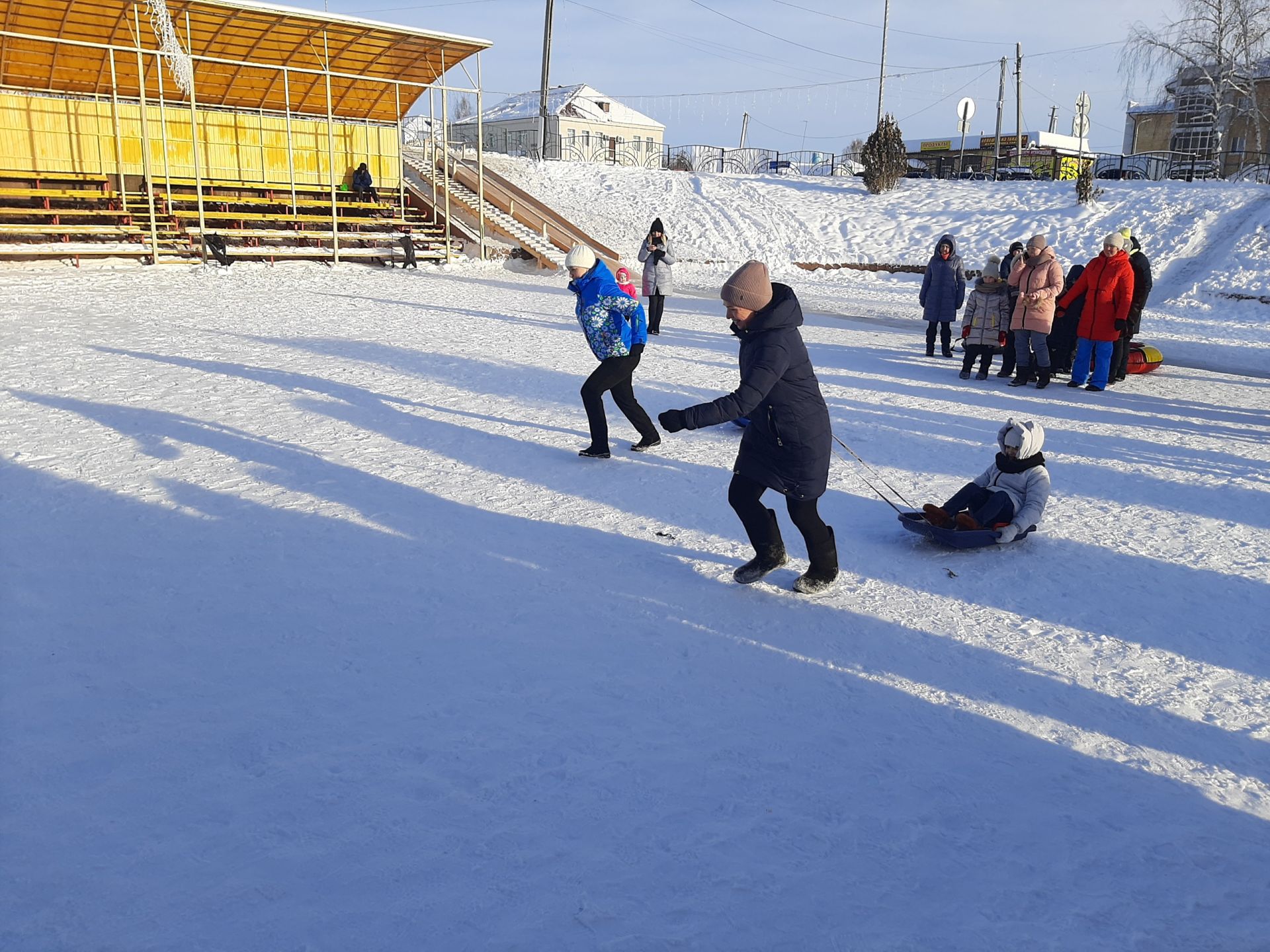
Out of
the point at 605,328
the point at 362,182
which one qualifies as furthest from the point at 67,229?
the point at 605,328

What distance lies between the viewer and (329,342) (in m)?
10.8

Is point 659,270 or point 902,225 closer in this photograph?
point 659,270

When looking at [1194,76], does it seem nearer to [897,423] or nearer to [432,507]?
[897,423]

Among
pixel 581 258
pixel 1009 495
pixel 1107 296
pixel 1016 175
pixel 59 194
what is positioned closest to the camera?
pixel 1009 495

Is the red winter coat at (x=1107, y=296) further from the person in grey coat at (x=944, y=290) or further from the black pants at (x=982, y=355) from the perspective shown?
→ the person in grey coat at (x=944, y=290)

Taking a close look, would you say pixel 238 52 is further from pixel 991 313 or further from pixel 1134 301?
pixel 1134 301

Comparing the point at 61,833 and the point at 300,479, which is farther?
the point at 300,479

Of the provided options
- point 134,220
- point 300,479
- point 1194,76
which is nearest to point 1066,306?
point 300,479

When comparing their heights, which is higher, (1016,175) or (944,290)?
(1016,175)

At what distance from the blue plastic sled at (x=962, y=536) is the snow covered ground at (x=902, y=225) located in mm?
12343

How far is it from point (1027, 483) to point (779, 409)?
191 centimetres

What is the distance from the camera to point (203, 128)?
2125 centimetres

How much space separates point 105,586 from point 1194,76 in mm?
43422

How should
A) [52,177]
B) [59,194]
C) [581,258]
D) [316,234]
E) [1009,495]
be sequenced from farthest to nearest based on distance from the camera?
[316,234]
[52,177]
[59,194]
[581,258]
[1009,495]
